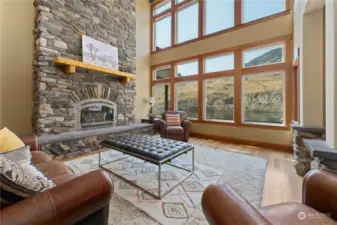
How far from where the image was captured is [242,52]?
4.45 meters

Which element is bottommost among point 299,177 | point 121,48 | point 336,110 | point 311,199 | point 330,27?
point 299,177

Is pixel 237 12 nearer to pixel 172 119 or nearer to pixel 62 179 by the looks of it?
pixel 172 119

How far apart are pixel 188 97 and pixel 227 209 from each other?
200 inches

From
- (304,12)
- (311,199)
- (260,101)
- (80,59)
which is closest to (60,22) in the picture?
(80,59)

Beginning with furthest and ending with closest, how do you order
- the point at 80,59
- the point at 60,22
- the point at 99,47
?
the point at 99,47 → the point at 80,59 → the point at 60,22

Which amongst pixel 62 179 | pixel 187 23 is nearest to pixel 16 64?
pixel 62 179

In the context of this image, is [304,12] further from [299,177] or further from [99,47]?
[99,47]

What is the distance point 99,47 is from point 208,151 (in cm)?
381

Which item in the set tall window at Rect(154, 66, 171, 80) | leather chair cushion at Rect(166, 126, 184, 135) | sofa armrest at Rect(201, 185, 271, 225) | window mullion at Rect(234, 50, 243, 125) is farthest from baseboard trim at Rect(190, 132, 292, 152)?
sofa armrest at Rect(201, 185, 271, 225)

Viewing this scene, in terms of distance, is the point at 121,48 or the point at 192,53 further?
the point at 192,53

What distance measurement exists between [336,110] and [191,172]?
182 cm

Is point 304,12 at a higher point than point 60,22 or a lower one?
lower

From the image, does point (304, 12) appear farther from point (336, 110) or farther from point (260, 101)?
point (260, 101)

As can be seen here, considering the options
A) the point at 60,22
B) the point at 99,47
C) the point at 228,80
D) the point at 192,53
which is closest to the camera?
the point at 60,22
